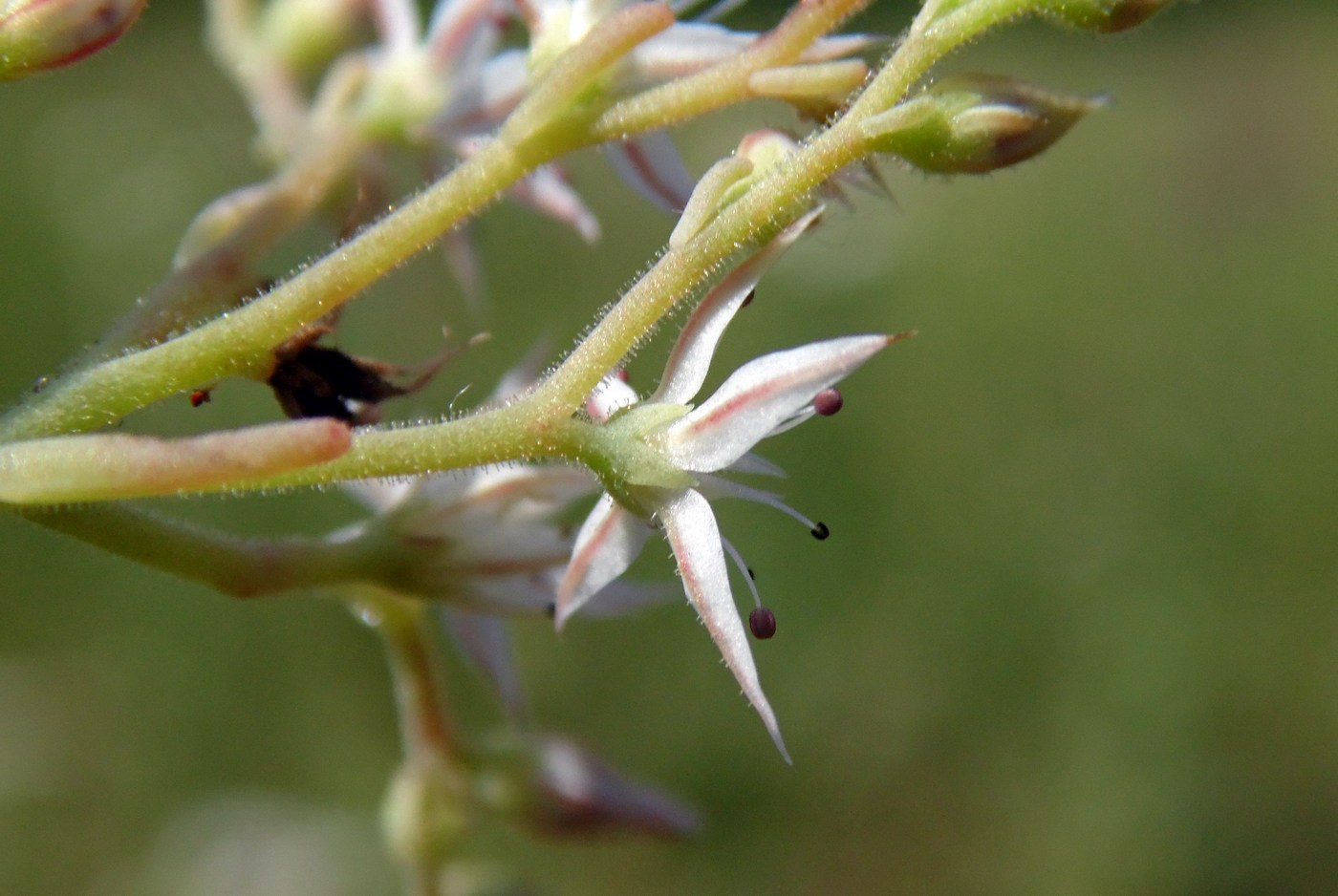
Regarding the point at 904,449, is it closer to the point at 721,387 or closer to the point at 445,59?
the point at 445,59

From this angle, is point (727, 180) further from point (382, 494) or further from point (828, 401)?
point (382, 494)

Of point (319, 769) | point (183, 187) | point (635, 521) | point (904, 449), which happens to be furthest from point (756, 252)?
point (183, 187)

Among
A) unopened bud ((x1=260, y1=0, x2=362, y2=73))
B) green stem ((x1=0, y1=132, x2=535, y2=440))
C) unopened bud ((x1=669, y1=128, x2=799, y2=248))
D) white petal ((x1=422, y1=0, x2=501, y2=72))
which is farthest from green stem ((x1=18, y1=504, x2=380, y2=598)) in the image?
unopened bud ((x1=260, y1=0, x2=362, y2=73))

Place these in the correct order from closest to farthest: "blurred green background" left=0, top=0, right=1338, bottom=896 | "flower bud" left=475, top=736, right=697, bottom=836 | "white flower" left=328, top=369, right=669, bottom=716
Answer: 1. "white flower" left=328, top=369, right=669, bottom=716
2. "flower bud" left=475, top=736, right=697, bottom=836
3. "blurred green background" left=0, top=0, right=1338, bottom=896

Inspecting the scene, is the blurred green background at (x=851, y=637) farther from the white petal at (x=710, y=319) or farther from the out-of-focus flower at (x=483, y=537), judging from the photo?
the white petal at (x=710, y=319)

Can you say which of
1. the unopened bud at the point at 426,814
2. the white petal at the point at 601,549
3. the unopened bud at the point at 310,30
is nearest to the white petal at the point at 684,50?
the white petal at the point at 601,549

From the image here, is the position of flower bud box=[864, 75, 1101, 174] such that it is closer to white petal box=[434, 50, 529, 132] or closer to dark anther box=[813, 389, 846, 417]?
dark anther box=[813, 389, 846, 417]
